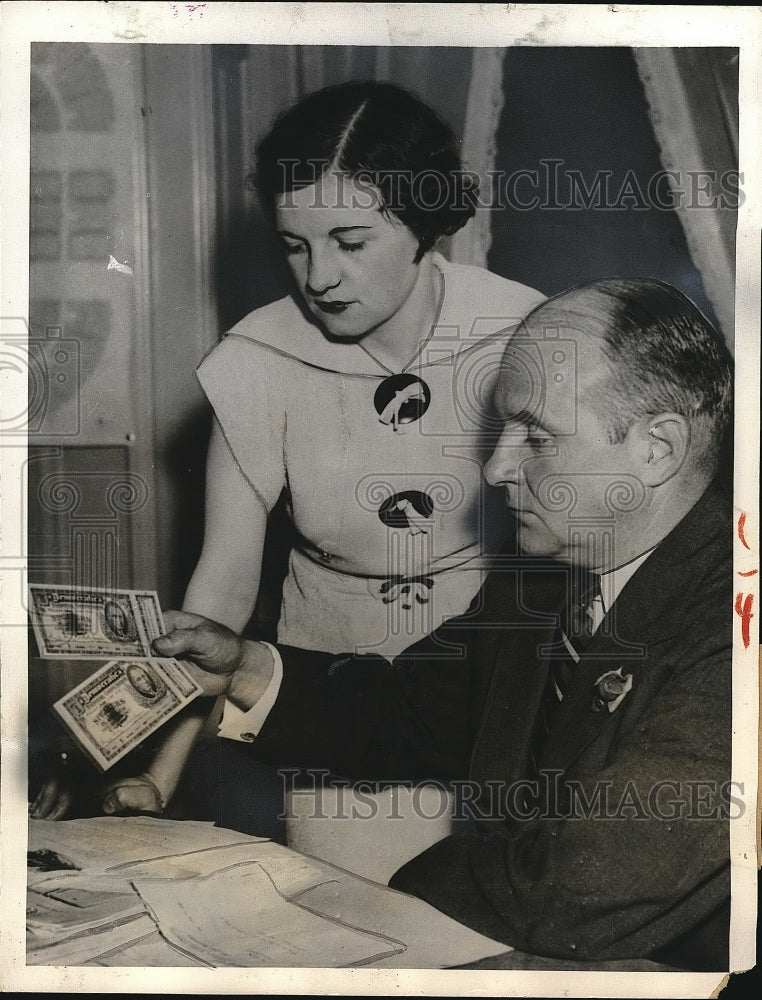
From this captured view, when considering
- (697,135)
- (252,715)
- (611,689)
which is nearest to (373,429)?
(252,715)

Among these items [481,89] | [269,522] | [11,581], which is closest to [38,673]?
[11,581]

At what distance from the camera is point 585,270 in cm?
281

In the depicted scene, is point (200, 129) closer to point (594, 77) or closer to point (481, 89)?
point (481, 89)

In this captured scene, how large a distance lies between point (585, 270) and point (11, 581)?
191cm

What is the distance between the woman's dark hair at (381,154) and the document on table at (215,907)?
6.00 feet

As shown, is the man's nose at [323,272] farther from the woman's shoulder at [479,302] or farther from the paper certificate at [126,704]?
the paper certificate at [126,704]

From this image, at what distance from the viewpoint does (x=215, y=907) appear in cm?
283

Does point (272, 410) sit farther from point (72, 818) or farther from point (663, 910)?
point (663, 910)

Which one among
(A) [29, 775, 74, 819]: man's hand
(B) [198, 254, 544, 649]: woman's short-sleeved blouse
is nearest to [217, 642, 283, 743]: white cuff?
(B) [198, 254, 544, 649]: woman's short-sleeved blouse

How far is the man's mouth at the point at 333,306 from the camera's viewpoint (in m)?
2.80

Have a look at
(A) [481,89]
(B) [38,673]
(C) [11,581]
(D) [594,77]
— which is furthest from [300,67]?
(B) [38,673]

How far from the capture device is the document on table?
2.82 m

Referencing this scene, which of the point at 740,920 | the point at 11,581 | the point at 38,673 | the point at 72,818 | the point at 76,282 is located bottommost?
the point at 740,920

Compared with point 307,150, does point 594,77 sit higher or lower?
higher
